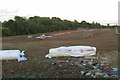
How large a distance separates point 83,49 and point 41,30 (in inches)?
980

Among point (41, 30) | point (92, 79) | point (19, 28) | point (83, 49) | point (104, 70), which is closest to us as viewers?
point (92, 79)

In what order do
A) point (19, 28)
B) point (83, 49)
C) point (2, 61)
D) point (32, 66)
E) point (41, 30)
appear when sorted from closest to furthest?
point (32, 66)
point (2, 61)
point (83, 49)
point (19, 28)
point (41, 30)

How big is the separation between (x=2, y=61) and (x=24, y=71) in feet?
6.59

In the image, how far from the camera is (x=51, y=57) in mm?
7488

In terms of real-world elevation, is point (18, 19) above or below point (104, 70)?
above

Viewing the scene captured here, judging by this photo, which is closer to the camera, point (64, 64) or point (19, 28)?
point (64, 64)

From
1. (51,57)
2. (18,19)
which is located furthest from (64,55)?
(18,19)

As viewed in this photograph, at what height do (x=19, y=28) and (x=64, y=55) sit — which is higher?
(x=19, y=28)

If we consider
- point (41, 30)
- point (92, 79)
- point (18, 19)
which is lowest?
point (92, 79)

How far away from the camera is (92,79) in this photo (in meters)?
4.48

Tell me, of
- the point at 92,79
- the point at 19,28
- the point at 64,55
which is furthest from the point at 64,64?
the point at 19,28

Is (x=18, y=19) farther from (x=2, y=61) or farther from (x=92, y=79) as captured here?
(x=92, y=79)

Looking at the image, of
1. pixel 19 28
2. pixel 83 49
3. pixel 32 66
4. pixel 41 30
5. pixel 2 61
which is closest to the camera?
pixel 32 66

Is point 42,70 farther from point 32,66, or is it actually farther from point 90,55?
point 90,55
